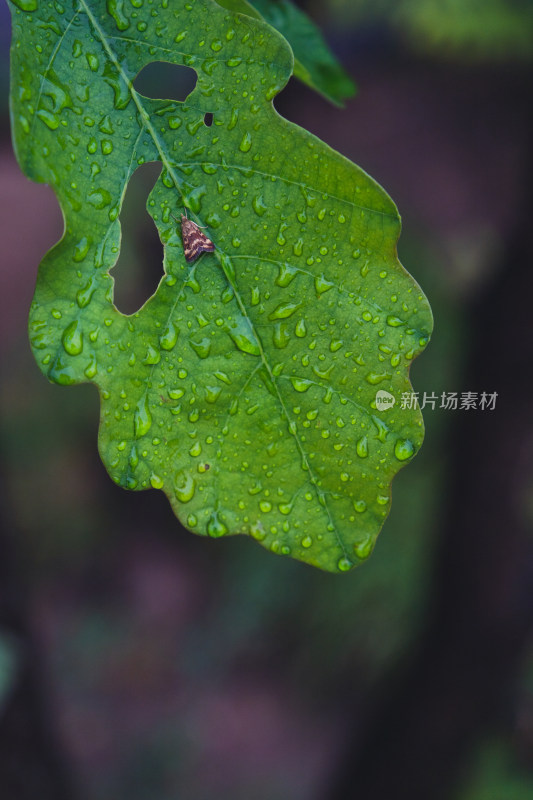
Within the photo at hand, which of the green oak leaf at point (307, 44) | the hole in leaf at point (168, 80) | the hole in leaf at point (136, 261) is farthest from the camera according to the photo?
the hole in leaf at point (168, 80)

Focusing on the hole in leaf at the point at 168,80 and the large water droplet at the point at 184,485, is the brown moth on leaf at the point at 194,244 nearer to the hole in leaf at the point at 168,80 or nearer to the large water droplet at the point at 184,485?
the large water droplet at the point at 184,485

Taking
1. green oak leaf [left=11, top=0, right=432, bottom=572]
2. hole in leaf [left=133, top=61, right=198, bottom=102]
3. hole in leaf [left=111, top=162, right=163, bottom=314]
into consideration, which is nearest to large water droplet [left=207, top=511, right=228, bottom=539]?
green oak leaf [left=11, top=0, right=432, bottom=572]

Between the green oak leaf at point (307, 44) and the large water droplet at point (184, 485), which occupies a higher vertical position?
the green oak leaf at point (307, 44)

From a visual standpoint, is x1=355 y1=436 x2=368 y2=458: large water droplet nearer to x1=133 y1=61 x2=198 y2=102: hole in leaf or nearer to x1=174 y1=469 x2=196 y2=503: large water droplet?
x1=174 y1=469 x2=196 y2=503: large water droplet

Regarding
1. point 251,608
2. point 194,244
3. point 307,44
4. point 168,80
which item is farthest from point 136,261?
point 194,244

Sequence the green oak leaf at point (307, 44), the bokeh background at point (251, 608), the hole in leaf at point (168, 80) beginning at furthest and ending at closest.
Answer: the hole in leaf at point (168, 80)
the bokeh background at point (251, 608)
the green oak leaf at point (307, 44)

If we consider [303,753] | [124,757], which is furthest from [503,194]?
[124,757]

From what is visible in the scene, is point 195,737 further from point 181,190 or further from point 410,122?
point 410,122

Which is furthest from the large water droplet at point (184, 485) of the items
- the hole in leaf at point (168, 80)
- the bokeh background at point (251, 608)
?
the hole in leaf at point (168, 80)

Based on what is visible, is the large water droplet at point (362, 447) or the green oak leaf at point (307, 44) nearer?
the large water droplet at point (362, 447)
